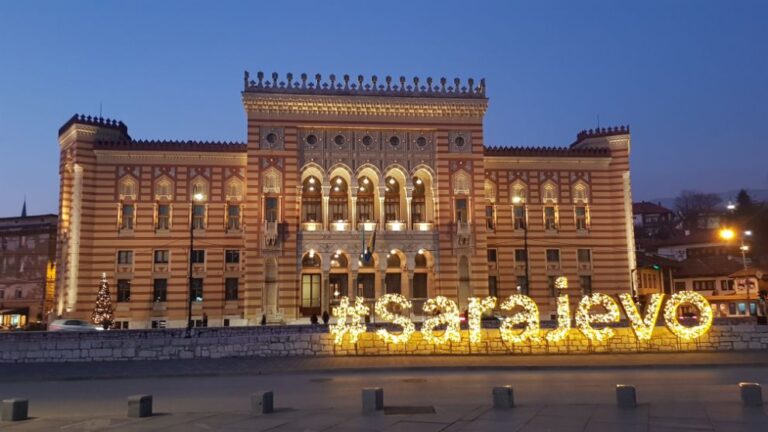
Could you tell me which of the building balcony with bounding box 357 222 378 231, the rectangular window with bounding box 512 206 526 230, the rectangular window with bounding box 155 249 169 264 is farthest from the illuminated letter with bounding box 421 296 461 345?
the rectangular window with bounding box 155 249 169 264

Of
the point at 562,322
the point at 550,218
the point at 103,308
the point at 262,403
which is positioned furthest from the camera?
the point at 550,218

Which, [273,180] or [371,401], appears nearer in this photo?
[371,401]

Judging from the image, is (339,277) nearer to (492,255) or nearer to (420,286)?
(420,286)

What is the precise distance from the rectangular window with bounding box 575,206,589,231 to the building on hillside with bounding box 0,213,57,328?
1985 inches

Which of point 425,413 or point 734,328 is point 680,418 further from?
point 734,328

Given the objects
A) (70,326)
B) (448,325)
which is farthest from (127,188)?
(448,325)

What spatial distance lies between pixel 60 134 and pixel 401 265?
29784 millimetres

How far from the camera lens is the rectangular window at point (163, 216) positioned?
48719 mm

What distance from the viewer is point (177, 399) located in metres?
18.5

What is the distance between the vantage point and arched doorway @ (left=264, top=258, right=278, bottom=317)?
46.1 metres

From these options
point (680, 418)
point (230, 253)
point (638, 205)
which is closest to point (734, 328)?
point (680, 418)

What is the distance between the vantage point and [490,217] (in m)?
51.8

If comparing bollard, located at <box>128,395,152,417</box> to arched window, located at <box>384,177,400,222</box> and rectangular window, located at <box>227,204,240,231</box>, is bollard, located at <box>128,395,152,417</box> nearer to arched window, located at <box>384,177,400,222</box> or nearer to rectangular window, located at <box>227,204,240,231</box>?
rectangular window, located at <box>227,204,240,231</box>

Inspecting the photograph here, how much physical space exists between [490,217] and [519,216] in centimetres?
251
